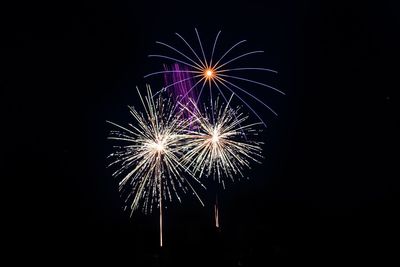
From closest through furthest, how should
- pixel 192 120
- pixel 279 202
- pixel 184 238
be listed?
1. pixel 192 120
2. pixel 184 238
3. pixel 279 202

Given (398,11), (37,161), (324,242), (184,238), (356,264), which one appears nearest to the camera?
(356,264)

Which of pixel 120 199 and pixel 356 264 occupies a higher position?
pixel 120 199

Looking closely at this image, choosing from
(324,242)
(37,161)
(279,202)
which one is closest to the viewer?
(324,242)

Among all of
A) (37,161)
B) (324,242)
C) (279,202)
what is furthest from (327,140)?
(37,161)

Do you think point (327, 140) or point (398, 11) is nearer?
point (398, 11)

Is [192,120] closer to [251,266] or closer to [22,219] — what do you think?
[251,266]

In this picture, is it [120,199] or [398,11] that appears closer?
[398,11]

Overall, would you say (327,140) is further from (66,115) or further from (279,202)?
(66,115)

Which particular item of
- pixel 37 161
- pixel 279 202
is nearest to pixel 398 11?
pixel 279 202

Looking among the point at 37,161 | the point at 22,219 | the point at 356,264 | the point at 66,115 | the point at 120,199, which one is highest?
the point at 66,115
